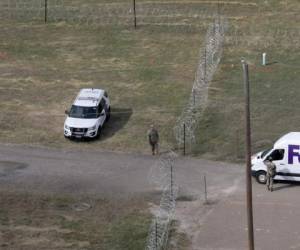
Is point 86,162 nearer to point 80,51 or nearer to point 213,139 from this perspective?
point 213,139

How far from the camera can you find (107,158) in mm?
36094

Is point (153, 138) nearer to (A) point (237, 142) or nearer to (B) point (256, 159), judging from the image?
(A) point (237, 142)

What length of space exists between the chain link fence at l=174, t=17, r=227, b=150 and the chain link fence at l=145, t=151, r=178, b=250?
176cm

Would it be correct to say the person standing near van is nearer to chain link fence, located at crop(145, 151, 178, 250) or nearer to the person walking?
chain link fence, located at crop(145, 151, 178, 250)

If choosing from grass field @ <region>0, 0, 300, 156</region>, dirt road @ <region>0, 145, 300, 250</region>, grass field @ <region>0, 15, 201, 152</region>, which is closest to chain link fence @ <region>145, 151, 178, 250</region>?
dirt road @ <region>0, 145, 300, 250</region>

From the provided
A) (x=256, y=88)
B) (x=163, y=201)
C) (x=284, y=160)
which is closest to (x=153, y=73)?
(x=256, y=88)

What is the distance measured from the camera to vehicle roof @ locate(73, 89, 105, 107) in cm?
3875

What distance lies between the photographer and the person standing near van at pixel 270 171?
31750mm

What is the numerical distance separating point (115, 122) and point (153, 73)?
7.35 m

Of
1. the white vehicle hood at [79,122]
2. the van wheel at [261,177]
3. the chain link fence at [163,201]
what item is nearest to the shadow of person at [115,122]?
the white vehicle hood at [79,122]

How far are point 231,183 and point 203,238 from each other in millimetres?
5362

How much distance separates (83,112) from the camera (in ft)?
126

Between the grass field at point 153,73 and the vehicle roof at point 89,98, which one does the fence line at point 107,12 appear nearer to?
the grass field at point 153,73

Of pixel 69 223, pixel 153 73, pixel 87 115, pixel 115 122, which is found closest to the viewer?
pixel 69 223
